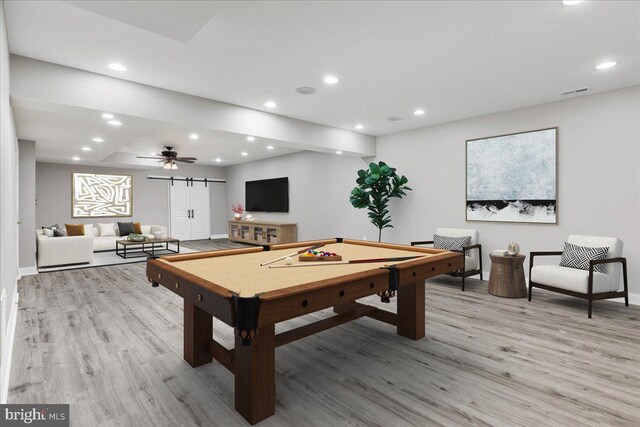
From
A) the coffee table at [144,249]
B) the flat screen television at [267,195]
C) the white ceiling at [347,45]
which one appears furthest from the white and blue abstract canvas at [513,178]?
the coffee table at [144,249]

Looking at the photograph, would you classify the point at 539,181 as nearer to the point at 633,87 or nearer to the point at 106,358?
the point at 633,87

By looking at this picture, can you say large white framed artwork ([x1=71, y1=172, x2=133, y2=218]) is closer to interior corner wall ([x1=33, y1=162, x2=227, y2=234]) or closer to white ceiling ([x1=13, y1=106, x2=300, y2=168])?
interior corner wall ([x1=33, y1=162, x2=227, y2=234])

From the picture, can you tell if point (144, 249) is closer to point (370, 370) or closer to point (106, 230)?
point (106, 230)

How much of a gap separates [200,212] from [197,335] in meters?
9.62

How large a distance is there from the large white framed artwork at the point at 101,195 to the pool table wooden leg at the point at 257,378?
380 inches

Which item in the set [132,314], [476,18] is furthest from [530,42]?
[132,314]

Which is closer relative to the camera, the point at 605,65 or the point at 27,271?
the point at 605,65

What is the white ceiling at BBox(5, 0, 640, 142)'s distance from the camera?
2.39 meters

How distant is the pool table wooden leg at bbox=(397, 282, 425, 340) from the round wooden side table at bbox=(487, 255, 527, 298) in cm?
189

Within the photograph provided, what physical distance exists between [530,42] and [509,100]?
68.4 inches

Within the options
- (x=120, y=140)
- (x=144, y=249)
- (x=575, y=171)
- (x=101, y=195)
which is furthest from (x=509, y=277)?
(x=101, y=195)

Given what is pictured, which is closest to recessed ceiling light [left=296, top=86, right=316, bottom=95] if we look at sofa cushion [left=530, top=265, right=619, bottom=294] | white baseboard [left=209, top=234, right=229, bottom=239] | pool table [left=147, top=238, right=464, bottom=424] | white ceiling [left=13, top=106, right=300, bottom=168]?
white ceiling [left=13, top=106, right=300, bottom=168]

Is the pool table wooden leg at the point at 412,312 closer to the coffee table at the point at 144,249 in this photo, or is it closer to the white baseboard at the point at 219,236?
the coffee table at the point at 144,249

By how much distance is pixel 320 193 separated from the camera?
325 inches
